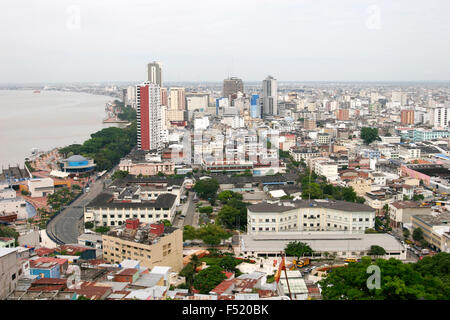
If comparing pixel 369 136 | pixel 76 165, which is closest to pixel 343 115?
pixel 369 136

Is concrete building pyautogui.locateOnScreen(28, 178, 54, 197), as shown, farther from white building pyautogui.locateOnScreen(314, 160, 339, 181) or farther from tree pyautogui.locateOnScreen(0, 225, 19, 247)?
white building pyautogui.locateOnScreen(314, 160, 339, 181)

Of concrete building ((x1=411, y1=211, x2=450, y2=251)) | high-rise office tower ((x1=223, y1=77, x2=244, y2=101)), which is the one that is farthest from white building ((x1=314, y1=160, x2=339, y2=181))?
high-rise office tower ((x1=223, y1=77, x2=244, y2=101))

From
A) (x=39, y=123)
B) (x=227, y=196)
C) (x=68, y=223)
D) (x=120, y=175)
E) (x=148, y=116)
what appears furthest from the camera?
(x=39, y=123)

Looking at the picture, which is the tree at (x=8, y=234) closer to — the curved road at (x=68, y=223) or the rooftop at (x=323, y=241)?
the curved road at (x=68, y=223)

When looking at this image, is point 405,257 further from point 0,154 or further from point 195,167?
point 0,154

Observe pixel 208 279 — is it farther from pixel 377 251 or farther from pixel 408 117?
pixel 408 117

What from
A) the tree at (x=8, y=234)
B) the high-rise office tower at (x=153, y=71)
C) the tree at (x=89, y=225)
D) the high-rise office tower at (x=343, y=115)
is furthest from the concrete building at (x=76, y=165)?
the high-rise office tower at (x=343, y=115)

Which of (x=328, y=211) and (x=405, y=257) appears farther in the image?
(x=328, y=211)
